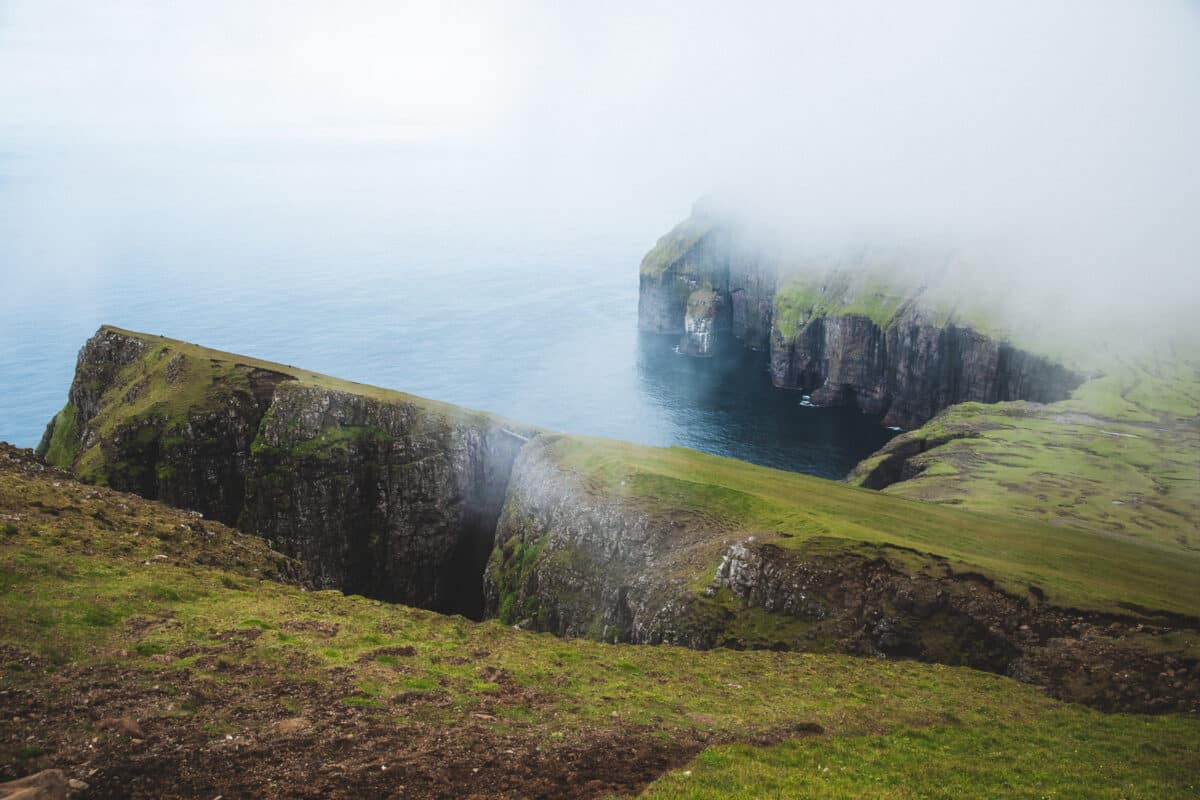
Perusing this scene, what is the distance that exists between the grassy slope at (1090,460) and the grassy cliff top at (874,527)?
3161 centimetres

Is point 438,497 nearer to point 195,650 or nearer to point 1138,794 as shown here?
point 195,650

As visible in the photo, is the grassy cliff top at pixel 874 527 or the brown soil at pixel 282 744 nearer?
the brown soil at pixel 282 744

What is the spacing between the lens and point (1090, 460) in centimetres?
14838

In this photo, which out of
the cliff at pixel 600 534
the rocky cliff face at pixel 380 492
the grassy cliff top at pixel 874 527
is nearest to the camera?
the cliff at pixel 600 534

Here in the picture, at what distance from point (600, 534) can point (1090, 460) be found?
434 ft

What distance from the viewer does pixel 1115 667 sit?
3750cm

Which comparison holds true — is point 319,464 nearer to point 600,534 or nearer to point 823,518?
point 600,534

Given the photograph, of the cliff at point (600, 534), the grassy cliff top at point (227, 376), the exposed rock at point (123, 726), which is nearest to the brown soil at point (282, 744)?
the exposed rock at point (123, 726)

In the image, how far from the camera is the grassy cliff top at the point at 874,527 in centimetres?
4828

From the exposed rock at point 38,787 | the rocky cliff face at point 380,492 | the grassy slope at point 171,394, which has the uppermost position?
the grassy slope at point 171,394

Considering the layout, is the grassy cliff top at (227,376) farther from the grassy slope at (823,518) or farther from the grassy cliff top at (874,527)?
the grassy cliff top at (874,527)

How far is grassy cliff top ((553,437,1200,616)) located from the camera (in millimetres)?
48281

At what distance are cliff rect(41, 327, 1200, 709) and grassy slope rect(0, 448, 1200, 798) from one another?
531 centimetres

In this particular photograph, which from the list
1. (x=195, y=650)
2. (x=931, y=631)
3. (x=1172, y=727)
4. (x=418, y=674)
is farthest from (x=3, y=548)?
(x=1172, y=727)
